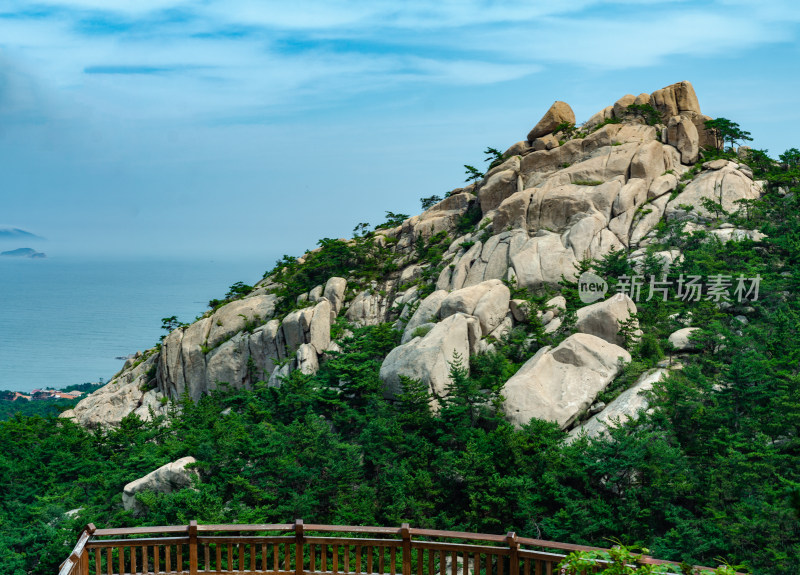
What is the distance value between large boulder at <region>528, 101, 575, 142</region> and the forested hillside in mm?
2586

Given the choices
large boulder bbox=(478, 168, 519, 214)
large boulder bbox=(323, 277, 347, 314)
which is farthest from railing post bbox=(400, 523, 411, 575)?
large boulder bbox=(478, 168, 519, 214)

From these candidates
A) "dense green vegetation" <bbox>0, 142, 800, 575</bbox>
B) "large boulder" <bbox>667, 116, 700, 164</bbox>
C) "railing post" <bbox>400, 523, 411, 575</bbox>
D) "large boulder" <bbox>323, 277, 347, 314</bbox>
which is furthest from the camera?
"large boulder" <bbox>323, 277, 347, 314</bbox>

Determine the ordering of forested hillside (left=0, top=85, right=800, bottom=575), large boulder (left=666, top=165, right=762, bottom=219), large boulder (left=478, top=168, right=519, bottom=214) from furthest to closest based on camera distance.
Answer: large boulder (left=478, top=168, right=519, bottom=214), large boulder (left=666, top=165, right=762, bottom=219), forested hillside (left=0, top=85, right=800, bottom=575)

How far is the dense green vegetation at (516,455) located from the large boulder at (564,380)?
401 millimetres

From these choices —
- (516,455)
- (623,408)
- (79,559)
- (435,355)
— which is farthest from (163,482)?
(623,408)

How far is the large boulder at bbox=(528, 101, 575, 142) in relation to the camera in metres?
25.3

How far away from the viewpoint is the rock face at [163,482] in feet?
48.6

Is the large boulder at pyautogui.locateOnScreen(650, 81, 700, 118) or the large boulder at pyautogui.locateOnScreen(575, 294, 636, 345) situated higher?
the large boulder at pyautogui.locateOnScreen(650, 81, 700, 118)

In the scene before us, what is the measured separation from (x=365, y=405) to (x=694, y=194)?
12.7 meters

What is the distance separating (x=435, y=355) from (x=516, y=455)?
436 centimetres

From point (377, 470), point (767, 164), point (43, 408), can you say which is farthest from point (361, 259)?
point (43, 408)

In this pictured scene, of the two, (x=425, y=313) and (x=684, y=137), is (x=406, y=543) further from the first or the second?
(x=684, y=137)

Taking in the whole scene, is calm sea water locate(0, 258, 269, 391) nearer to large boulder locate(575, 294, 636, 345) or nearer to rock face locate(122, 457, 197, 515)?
rock face locate(122, 457, 197, 515)

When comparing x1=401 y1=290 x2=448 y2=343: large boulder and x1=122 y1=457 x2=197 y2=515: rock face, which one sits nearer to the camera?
x1=122 y1=457 x2=197 y2=515: rock face
